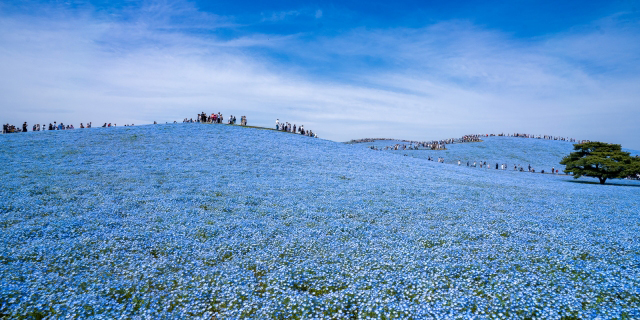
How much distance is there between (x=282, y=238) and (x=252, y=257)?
1.60 metres

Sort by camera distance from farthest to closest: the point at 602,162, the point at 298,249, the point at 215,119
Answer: the point at 215,119
the point at 602,162
the point at 298,249

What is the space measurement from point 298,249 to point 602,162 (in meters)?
34.1

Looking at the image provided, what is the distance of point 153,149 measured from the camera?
28.2 metres

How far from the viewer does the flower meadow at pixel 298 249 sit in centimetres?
730

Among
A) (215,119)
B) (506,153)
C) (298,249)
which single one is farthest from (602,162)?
(215,119)

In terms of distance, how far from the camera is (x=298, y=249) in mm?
10109

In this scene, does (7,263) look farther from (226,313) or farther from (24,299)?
(226,313)

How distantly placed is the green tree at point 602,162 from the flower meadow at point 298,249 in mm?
12643

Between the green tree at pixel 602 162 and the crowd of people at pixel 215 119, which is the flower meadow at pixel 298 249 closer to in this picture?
the green tree at pixel 602 162

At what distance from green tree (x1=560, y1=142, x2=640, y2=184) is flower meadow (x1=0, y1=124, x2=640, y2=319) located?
12.6 metres

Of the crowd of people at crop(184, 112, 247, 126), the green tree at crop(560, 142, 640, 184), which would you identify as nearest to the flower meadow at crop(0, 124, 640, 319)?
the green tree at crop(560, 142, 640, 184)

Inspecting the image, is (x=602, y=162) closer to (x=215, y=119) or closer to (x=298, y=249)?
(x=298, y=249)

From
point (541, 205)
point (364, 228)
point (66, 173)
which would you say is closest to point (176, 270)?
point (364, 228)

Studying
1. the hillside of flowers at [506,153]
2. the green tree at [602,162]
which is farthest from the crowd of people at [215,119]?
the green tree at [602,162]
